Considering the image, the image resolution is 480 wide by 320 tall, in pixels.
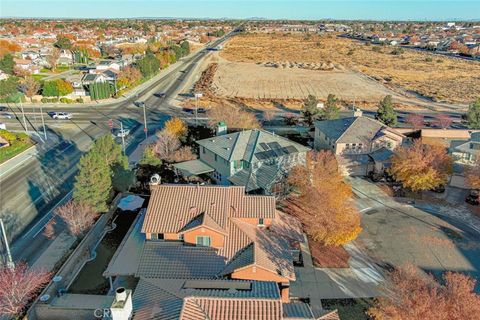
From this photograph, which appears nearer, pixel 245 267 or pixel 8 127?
pixel 245 267

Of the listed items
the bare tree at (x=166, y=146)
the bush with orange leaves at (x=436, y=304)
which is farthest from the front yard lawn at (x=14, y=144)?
the bush with orange leaves at (x=436, y=304)

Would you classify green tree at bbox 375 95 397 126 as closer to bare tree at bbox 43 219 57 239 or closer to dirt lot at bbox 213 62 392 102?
dirt lot at bbox 213 62 392 102

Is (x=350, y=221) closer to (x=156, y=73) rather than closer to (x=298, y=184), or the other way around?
(x=298, y=184)

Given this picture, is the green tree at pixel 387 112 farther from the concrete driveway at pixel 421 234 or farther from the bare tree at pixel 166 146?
the bare tree at pixel 166 146

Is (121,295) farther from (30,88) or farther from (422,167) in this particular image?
(30,88)

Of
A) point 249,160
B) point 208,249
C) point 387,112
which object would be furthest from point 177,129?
point 387,112

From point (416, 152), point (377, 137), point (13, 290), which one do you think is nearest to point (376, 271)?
point (416, 152)
